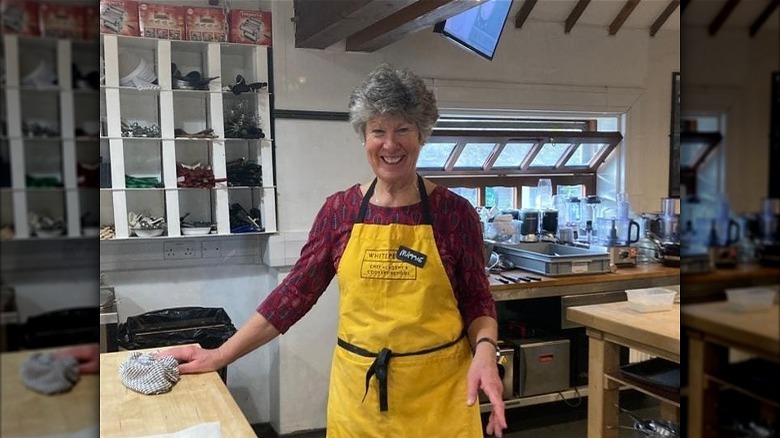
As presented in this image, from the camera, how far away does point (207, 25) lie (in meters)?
1.09

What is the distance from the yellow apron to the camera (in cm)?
102

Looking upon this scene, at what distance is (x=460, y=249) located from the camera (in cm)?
105

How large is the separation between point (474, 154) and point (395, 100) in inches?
8.2

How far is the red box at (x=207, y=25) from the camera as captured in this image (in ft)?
3.54

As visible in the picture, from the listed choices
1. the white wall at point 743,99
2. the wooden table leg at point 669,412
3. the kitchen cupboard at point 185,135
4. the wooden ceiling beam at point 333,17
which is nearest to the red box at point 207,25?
the kitchen cupboard at point 185,135

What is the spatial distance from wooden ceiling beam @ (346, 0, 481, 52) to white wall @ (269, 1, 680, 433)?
18mm

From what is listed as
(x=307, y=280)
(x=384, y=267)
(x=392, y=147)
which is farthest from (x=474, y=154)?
(x=307, y=280)

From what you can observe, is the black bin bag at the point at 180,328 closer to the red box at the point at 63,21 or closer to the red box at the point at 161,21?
the red box at the point at 161,21

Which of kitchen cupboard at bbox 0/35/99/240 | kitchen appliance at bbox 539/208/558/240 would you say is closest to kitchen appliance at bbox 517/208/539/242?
kitchen appliance at bbox 539/208/558/240

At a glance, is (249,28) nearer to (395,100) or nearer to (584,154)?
(395,100)

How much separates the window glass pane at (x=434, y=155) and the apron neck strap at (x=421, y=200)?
1.2 inches

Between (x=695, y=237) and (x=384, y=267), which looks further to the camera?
(x=384, y=267)

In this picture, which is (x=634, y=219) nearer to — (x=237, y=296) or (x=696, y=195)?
(x=237, y=296)

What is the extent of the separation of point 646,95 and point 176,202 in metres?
0.93
